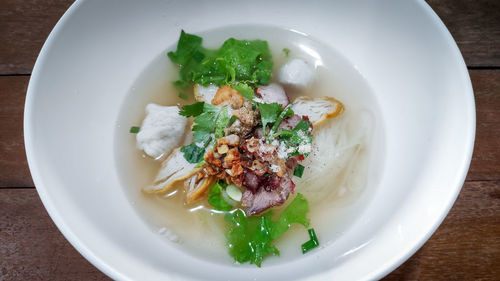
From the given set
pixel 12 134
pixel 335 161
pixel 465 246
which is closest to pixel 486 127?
pixel 465 246

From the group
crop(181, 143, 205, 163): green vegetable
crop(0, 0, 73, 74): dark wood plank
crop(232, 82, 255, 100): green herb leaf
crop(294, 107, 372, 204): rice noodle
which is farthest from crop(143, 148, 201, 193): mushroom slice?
crop(0, 0, 73, 74): dark wood plank

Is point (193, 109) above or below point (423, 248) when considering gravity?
above

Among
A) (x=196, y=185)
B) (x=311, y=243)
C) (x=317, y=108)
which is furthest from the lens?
(x=317, y=108)

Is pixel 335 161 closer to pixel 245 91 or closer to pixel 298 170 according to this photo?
pixel 298 170

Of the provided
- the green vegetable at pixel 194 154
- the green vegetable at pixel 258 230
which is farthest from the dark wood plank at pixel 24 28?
the green vegetable at pixel 258 230

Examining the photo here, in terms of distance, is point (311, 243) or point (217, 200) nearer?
point (311, 243)

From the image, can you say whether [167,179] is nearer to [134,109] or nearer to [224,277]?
[134,109]
